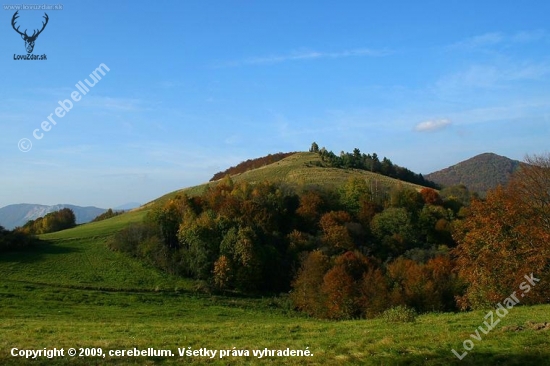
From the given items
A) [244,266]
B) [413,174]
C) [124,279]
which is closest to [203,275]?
[244,266]

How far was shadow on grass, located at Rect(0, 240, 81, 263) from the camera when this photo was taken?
5578 centimetres

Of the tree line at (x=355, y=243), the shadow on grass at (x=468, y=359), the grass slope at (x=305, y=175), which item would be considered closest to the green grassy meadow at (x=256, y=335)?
the shadow on grass at (x=468, y=359)

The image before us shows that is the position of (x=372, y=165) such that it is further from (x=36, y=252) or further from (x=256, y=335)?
(x=256, y=335)

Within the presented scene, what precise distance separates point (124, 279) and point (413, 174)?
116m

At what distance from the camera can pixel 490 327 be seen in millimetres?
14211

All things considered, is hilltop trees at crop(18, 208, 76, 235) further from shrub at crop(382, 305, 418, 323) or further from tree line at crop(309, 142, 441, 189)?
shrub at crop(382, 305, 418, 323)

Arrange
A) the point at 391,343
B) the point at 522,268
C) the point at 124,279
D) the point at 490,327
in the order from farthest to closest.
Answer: the point at 124,279, the point at 522,268, the point at 490,327, the point at 391,343

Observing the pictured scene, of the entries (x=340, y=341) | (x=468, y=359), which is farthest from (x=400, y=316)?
(x=468, y=359)

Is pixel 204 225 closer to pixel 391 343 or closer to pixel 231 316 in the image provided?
pixel 231 316

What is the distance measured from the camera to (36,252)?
5975 centimetres

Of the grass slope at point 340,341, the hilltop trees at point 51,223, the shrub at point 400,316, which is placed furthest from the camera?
the hilltop trees at point 51,223

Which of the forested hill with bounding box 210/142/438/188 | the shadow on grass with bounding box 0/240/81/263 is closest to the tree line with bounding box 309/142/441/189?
the forested hill with bounding box 210/142/438/188

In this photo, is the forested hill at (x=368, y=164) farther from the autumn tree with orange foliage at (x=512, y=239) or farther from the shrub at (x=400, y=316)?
the shrub at (x=400, y=316)

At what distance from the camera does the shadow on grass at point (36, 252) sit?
55.8 meters
